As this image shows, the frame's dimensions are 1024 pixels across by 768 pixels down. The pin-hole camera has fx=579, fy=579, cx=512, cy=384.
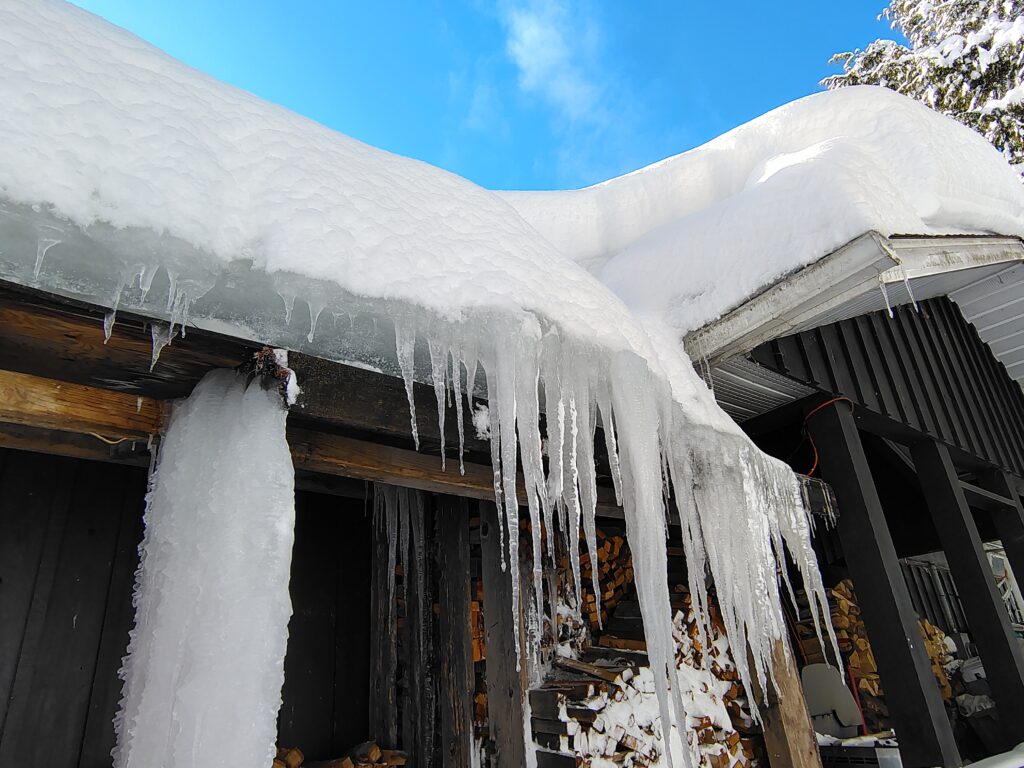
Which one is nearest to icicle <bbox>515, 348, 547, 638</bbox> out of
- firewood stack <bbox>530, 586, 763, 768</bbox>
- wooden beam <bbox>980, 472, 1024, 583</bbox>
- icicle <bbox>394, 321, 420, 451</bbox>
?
icicle <bbox>394, 321, 420, 451</bbox>

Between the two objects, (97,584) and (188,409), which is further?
(97,584)

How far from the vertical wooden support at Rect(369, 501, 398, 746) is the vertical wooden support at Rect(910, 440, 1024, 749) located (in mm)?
3121

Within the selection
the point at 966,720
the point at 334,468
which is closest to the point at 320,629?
the point at 334,468

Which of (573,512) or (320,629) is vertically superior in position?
(573,512)

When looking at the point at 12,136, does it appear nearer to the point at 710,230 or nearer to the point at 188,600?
the point at 188,600

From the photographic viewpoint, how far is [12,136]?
2.83 feet

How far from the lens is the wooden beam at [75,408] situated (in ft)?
3.93

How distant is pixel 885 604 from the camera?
8.53ft

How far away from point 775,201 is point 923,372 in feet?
7.99

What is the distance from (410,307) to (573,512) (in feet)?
2.69

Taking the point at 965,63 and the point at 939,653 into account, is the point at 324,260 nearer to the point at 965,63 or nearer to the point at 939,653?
the point at 939,653

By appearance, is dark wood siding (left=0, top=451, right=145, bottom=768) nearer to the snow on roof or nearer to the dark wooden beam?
the dark wooden beam

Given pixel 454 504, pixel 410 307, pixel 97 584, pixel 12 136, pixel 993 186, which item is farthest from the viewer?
pixel 993 186

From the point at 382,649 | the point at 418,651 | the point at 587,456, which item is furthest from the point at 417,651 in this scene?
the point at 587,456
